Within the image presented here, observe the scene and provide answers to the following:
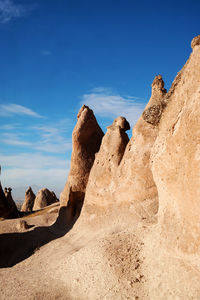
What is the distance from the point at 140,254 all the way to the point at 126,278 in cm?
64

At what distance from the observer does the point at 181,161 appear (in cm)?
511

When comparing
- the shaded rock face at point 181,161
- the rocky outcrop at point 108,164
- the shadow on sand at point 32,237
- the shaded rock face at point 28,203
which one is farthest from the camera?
the shaded rock face at point 28,203

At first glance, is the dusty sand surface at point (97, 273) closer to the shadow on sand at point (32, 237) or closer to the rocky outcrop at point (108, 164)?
the rocky outcrop at point (108, 164)

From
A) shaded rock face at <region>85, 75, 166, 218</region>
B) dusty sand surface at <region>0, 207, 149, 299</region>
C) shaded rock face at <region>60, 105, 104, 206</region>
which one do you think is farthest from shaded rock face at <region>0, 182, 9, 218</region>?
dusty sand surface at <region>0, 207, 149, 299</region>

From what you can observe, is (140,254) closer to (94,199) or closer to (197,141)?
(197,141)

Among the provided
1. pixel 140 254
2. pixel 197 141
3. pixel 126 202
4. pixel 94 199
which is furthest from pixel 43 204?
pixel 197 141

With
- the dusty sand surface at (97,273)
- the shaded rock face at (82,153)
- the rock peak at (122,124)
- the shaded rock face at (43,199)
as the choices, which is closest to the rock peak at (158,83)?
the rock peak at (122,124)

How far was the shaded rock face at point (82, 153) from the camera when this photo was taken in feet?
42.9

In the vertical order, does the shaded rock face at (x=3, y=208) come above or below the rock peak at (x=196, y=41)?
below

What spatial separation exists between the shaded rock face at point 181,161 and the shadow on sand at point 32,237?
708cm

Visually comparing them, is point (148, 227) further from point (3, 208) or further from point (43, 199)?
point (43, 199)

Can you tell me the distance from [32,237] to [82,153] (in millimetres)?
4592

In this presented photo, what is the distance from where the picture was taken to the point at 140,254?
598 cm

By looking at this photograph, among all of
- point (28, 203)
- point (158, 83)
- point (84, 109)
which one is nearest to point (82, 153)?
point (84, 109)
